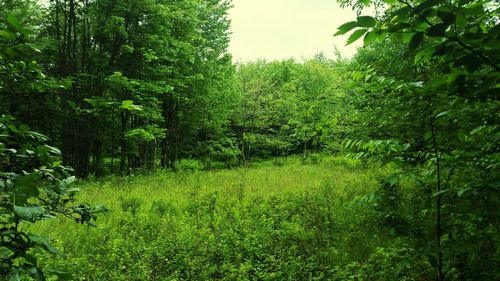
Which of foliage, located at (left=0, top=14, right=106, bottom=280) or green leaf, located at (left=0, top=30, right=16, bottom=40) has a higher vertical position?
green leaf, located at (left=0, top=30, right=16, bottom=40)

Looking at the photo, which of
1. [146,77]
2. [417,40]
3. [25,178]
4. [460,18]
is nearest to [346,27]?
[417,40]

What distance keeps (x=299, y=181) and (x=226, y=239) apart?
7.07 meters

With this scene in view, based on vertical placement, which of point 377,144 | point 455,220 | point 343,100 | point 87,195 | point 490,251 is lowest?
point 87,195

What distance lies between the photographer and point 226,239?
636 cm

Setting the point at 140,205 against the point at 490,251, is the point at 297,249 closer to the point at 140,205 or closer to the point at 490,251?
the point at 490,251

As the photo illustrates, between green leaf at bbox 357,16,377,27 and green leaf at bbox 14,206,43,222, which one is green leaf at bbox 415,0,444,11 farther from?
green leaf at bbox 14,206,43,222

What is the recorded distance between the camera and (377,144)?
9.93 feet

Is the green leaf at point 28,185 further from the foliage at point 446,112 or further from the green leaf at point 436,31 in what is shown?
the green leaf at point 436,31

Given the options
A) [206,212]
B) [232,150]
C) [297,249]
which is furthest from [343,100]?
[297,249]

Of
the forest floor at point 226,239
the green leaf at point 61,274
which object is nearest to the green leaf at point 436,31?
the green leaf at point 61,274

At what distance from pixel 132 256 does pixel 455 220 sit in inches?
197

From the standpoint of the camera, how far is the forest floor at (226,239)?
510 cm

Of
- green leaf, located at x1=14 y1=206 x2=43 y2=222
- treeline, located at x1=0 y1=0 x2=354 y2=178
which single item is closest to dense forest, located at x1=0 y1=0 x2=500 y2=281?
green leaf, located at x1=14 y1=206 x2=43 y2=222

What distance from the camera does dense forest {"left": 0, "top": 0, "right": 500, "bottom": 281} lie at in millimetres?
1460
